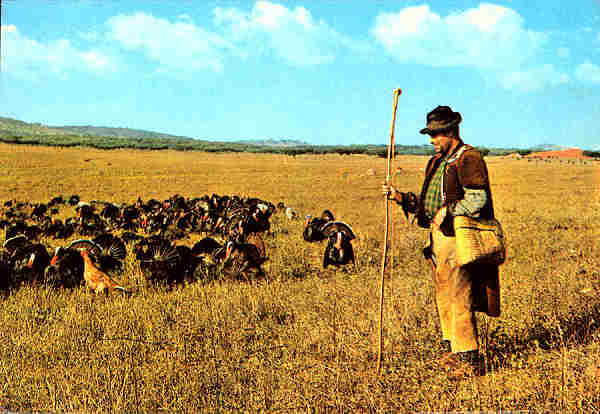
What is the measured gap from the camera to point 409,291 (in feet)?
21.7

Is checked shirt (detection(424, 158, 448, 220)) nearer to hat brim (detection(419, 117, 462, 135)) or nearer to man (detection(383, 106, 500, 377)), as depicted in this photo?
man (detection(383, 106, 500, 377))

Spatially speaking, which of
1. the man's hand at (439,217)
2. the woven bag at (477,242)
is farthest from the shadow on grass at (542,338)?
the man's hand at (439,217)

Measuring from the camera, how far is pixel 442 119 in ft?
12.3

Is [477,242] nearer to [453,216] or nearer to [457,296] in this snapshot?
[453,216]

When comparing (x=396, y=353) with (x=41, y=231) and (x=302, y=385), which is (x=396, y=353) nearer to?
(x=302, y=385)

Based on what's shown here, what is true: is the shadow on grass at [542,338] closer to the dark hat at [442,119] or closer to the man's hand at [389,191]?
the man's hand at [389,191]

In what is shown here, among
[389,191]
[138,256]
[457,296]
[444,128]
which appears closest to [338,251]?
[138,256]

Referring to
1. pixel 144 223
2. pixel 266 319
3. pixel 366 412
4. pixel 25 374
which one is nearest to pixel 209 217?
pixel 144 223

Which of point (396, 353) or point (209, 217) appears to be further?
point (209, 217)

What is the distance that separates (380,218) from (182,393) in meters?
12.6

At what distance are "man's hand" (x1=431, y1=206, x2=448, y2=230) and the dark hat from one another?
680mm

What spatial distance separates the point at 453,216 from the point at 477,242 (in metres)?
0.29

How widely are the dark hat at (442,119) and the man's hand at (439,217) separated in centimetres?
68

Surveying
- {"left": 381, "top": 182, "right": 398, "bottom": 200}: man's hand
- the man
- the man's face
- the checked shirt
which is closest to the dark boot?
the man
